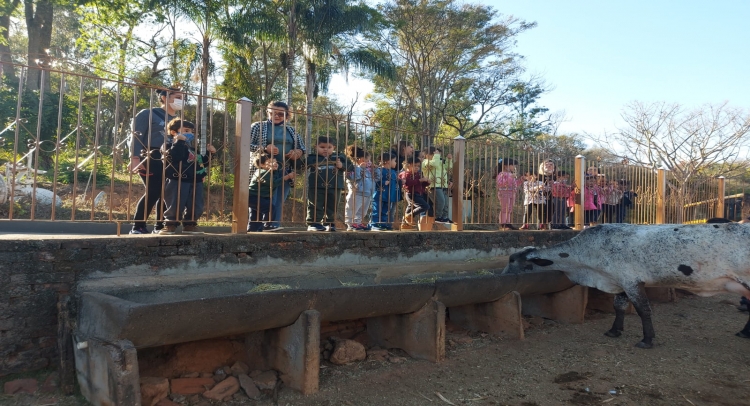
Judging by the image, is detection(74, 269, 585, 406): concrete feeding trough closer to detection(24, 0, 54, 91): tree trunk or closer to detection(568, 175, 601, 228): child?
detection(568, 175, 601, 228): child

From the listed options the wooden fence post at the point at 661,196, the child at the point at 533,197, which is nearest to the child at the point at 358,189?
the child at the point at 533,197

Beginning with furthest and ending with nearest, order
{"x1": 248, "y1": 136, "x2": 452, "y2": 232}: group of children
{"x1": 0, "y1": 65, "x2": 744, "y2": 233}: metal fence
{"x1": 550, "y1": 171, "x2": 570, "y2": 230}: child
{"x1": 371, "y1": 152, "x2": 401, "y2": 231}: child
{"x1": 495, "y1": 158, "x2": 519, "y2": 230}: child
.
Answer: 1. {"x1": 550, "y1": 171, "x2": 570, "y2": 230}: child
2. {"x1": 495, "y1": 158, "x2": 519, "y2": 230}: child
3. {"x1": 371, "y1": 152, "x2": 401, "y2": 231}: child
4. {"x1": 248, "y1": 136, "x2": 452, "y2": 232}: group of children
5. {"x1": 0, "y1": 65, "x2": 744, "y2": 233}: metal fence

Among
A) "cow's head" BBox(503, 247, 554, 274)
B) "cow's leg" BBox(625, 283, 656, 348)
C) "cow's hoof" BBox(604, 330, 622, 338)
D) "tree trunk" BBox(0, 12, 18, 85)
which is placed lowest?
"cow's hoof" BBox(604, 330, 622, 338)

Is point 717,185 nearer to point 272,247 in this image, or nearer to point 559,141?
point 272,247

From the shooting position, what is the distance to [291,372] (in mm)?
3662

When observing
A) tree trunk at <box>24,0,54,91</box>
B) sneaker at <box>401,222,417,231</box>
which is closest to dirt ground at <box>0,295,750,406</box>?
sneaker at <box>401,222,417,231</box>

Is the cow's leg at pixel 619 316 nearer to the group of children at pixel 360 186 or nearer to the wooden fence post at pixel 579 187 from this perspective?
the group of children at pixel 360 186

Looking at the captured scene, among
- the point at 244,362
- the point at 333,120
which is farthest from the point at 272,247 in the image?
the point at 333,120

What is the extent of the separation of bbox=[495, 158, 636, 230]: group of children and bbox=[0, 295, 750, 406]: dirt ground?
2505mm

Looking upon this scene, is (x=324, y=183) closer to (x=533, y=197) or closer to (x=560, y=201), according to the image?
Result: (x=533, y=197)

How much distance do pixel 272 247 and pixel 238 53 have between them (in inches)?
637

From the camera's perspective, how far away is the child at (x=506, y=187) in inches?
304

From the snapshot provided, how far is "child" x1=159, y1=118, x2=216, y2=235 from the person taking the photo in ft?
14.8

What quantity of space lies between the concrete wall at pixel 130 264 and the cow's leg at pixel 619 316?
190cm
